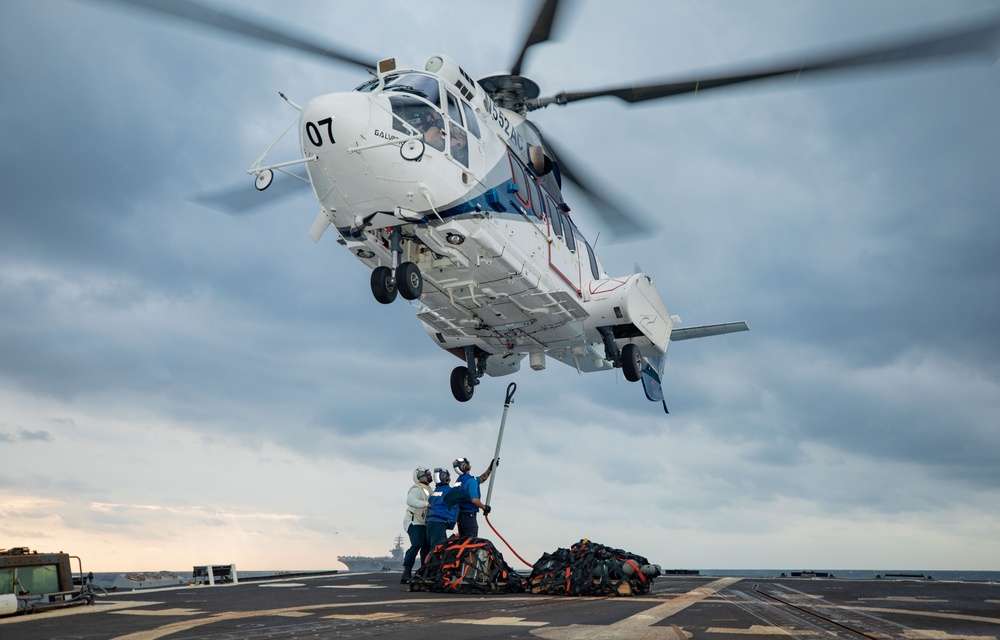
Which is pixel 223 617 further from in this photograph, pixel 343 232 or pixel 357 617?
pixel 343 232

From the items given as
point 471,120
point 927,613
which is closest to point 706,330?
point 471,120

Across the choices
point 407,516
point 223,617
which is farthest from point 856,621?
point 407,516

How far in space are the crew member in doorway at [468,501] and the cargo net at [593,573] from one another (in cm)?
170

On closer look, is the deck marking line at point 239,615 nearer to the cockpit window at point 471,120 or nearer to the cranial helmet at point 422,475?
the cranial helmet at point 422,475

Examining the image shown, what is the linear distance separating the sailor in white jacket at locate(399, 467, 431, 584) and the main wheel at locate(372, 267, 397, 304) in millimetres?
3402

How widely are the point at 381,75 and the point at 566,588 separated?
994 centimetres

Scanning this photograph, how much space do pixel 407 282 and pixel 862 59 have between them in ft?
28.4

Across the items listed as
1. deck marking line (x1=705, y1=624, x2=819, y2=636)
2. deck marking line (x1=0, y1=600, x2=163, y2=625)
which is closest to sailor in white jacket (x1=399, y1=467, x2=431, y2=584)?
deck marking line (x1=0, y1=600, x2=163, y2=625)

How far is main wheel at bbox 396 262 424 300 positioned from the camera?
1462 cm

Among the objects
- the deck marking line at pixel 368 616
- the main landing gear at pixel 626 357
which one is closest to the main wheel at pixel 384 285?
the main landing gear at pixel 626 357

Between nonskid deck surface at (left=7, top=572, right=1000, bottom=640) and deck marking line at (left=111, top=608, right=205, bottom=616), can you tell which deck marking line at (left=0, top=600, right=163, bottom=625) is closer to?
nonskid deck surface at (left=7, top=572, right=1000, bottom=640)

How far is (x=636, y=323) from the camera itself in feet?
64.5

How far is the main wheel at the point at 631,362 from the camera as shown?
20.5 m

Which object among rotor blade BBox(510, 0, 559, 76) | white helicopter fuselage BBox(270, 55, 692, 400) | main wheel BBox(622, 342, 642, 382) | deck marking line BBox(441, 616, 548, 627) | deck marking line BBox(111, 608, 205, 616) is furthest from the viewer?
main wheel BBox(622, 342, 642, 382)
